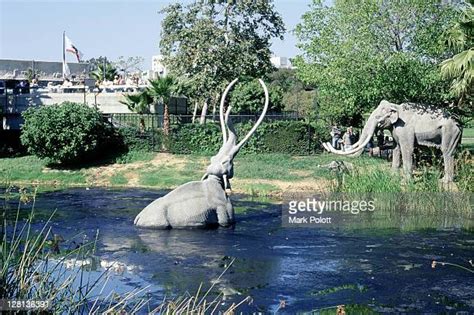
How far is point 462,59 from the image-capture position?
1816 centimetres

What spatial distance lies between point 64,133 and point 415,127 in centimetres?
1528

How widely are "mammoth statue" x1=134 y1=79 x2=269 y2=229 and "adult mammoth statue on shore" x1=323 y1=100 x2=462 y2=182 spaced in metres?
6.39

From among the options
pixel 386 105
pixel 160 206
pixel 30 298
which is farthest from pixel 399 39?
pixel 30 298

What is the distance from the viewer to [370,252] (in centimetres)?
1377

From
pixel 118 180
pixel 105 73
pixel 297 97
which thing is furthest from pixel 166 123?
pixel 105 73

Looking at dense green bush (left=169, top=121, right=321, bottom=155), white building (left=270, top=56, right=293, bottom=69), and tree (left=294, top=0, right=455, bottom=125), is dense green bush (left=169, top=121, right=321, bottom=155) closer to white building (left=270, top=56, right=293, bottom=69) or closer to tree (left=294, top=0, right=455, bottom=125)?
tree (left=294, top=0, right=455, bottom=125)

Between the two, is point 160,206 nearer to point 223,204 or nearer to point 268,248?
point 223,204

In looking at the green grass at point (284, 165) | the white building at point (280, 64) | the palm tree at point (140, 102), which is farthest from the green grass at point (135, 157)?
the white building at point (280, 64)

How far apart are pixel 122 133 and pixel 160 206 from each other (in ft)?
57.2

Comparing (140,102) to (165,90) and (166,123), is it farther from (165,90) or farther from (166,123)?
(166,123)

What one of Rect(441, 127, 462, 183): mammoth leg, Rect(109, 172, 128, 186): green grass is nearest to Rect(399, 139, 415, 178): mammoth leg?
Rect(441, 127, 462, 183): mammoth leg

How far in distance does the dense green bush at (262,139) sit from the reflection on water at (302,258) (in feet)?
39.4

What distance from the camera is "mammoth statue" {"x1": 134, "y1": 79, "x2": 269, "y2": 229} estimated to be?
15.6 m

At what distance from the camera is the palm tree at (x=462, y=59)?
18000 millimetres
